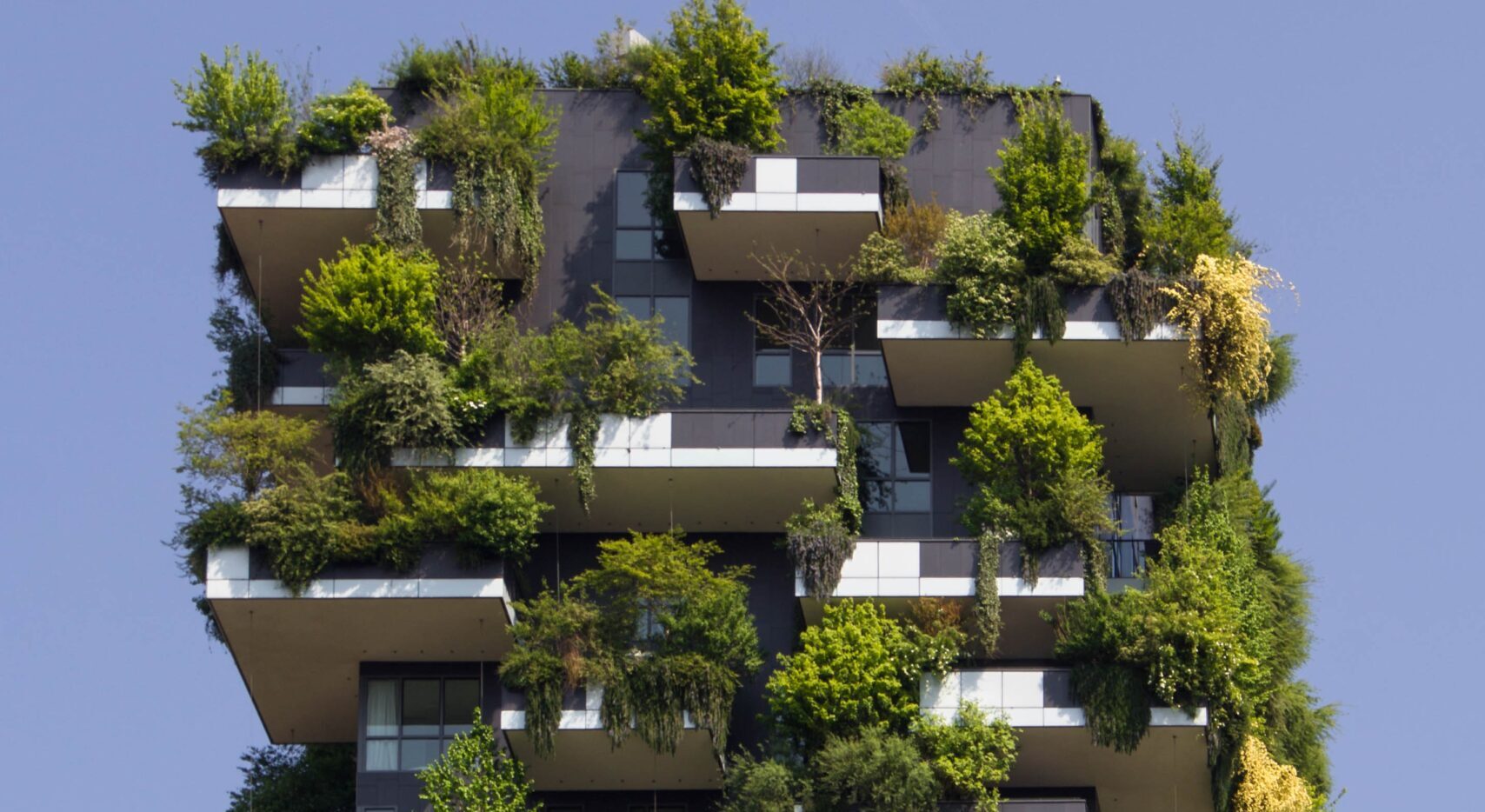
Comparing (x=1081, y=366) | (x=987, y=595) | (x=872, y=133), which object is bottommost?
(x=987, y=595)

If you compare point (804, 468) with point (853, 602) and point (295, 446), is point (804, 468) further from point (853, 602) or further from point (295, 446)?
point (295, 446)

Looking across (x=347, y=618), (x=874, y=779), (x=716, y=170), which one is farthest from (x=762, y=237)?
(x=874, y=779)

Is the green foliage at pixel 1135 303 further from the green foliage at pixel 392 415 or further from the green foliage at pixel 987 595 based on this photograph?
the green foliage at pixel 392 415

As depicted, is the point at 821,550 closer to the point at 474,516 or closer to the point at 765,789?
the point at 765,789

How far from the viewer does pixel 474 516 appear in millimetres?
54875

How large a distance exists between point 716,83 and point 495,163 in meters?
4.22

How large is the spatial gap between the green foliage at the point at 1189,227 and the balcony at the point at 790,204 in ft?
16.3

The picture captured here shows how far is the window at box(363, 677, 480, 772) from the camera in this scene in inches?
2245

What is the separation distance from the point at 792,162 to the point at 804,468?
5765 millimetres

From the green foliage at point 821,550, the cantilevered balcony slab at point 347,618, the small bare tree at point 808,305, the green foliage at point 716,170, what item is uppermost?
the green foliage at point 716,170

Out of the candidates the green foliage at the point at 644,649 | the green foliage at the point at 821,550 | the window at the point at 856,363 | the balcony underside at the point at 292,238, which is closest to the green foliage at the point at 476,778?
the green foliage at the point at 644,649

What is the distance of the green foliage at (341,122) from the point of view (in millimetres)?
58125

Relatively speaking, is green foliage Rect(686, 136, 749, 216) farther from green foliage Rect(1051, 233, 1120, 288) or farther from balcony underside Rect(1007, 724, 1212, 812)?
balcony underside Rect(1007, 724, 1212, 812)

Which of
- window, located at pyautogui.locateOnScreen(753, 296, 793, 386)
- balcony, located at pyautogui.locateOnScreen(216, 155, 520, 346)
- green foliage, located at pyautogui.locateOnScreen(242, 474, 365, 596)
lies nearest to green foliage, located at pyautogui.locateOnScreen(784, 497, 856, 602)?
window, located at pyautogui.locateOnScreen(753, 296, 793, 386)
